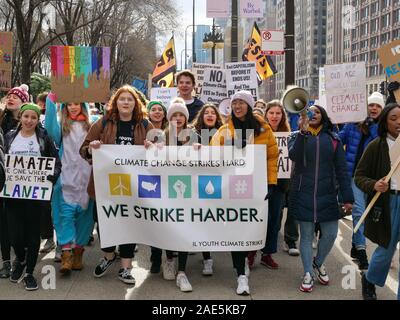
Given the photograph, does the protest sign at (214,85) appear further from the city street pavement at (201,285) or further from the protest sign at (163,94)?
the city street pavement at (201,285)

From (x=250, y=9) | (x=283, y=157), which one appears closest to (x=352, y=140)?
(x=283, y=157)

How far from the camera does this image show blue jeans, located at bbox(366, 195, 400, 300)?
4449mm

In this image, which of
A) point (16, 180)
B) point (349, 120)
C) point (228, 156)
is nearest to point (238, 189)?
point (228, 156)

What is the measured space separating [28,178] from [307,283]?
2833mm

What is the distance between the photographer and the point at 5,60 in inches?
291

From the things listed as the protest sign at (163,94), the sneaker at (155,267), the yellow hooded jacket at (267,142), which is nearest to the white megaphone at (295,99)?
the yellow hooded jacket at (267,142)

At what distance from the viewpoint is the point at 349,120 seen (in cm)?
595

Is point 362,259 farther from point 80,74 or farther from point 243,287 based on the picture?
point 80,74

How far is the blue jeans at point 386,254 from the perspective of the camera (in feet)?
14.6

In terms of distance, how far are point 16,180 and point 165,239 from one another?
1.54 metres

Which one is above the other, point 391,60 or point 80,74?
point 391,60

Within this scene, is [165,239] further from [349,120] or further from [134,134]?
[349,120]

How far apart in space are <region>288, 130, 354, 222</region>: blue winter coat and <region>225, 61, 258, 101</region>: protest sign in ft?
12.8

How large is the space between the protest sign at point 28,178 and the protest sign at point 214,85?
4455 millimetres
